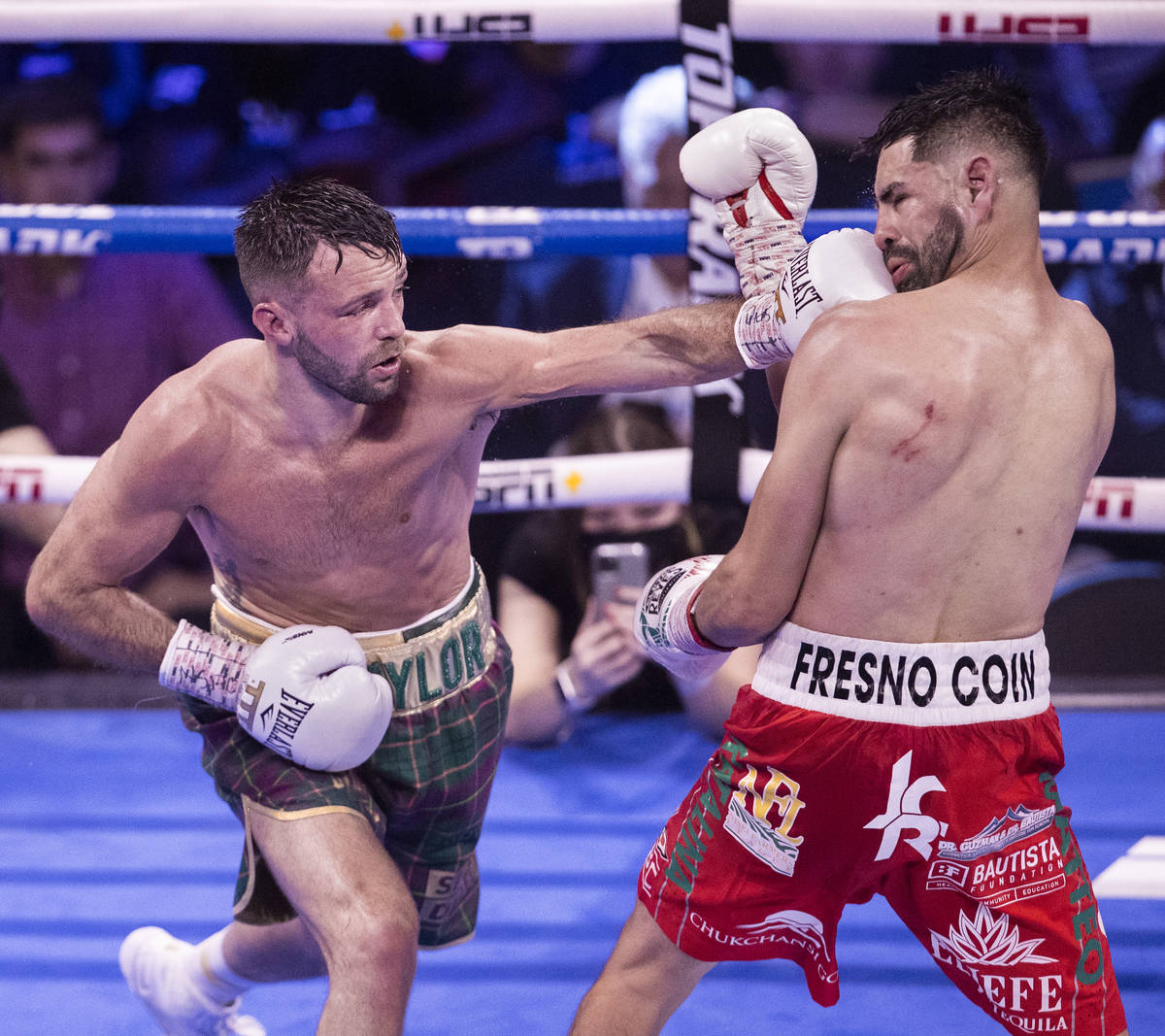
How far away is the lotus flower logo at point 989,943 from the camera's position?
4.84 ft

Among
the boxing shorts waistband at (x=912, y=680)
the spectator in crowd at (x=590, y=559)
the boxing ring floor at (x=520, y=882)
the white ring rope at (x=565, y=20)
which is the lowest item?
the boxing ring floor at (x=520, y=882)

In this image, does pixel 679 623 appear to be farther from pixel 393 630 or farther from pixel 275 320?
pixel 275 320

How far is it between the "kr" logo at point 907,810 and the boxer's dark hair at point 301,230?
96cm

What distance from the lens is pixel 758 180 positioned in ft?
5.81

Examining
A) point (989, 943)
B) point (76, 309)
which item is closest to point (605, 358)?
point (989, 943)

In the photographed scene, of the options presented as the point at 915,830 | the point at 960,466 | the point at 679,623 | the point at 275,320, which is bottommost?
the point at 915,830

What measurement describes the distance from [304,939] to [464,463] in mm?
746

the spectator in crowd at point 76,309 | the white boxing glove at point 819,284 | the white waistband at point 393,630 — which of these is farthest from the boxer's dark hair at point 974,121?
the spectator in crowd at point 76,309

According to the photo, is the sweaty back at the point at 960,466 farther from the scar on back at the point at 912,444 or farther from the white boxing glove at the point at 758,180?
the white boxing glove at the point at 758,180

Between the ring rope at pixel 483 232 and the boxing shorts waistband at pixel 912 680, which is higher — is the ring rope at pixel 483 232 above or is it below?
above

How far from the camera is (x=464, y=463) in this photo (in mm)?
1977

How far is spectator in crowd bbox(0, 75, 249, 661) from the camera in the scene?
355 cm

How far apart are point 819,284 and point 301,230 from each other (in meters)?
0.70

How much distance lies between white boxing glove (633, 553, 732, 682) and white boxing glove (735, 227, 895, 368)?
1.02 ft
